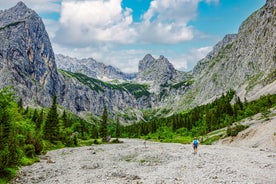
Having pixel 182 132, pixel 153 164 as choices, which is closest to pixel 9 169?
pixel 153 164

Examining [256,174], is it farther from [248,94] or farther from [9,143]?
[248,94]

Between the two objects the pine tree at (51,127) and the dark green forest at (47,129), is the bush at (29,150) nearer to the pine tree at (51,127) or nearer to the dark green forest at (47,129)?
the dark green forest at (47,129)

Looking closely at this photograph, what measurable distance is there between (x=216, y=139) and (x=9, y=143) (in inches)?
2493

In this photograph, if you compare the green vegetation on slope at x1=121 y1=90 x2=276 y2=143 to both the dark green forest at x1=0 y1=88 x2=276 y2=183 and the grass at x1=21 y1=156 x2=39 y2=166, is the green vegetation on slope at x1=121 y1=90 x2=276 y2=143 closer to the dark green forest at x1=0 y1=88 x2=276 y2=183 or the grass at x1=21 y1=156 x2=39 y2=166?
the dark green forest at x1=0 y1=88 x2=276 y2=183

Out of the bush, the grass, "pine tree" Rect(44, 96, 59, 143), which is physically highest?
"pine tree" Rect(44, 96, 59, 143)

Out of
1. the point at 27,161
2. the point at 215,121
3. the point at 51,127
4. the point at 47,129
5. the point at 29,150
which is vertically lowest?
the point at 27,161

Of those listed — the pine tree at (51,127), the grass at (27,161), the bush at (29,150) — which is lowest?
the grass at (27,161)

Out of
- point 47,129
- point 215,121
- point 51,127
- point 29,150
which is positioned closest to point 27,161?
point 29,150

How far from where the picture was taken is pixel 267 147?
168 ft

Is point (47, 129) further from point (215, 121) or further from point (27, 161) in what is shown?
point (215, 121)

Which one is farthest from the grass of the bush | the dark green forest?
the bush

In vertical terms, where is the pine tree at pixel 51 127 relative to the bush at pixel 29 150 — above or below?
above

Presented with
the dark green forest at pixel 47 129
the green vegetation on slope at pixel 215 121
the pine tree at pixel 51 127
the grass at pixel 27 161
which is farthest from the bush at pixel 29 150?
the green vegetation on slope at pixel 215 121

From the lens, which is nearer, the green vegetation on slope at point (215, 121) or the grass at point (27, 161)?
the grass at point (27, 161)
